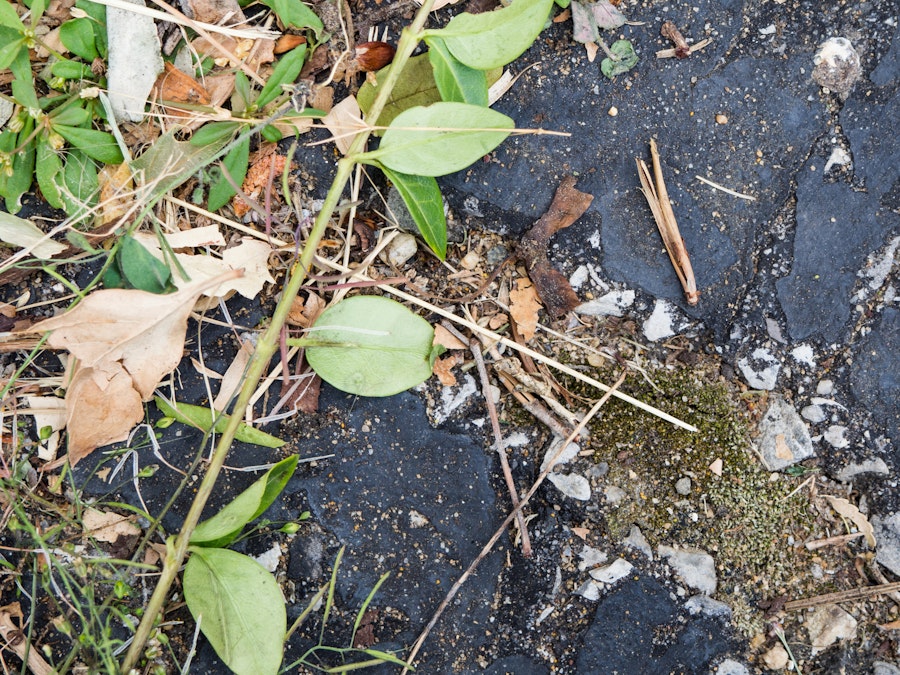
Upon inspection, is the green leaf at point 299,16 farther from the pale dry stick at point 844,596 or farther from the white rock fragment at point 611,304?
the pale dry stick at point 844,596

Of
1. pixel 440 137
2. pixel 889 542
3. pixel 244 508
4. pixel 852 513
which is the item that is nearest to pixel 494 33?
pixel 440 137

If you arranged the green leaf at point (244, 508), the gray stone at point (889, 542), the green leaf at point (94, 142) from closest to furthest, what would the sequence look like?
the green leaf at point (244, 508) → the green leaf at point (94, 142) → the gray stone at point (889, 542)

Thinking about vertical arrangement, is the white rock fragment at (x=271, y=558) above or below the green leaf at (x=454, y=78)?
below

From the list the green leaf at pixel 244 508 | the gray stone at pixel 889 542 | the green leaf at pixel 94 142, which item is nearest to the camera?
the green leaf at pixel 244 508

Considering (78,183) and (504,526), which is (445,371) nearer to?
(504,526)

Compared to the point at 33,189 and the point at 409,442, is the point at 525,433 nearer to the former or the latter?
the point at 409,442

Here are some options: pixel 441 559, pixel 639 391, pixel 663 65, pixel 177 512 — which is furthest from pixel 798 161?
pixel 177 512

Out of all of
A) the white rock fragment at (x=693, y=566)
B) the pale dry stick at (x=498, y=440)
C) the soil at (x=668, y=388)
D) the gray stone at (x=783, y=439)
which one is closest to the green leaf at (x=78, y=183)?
the soil at (x=668, y=388)
